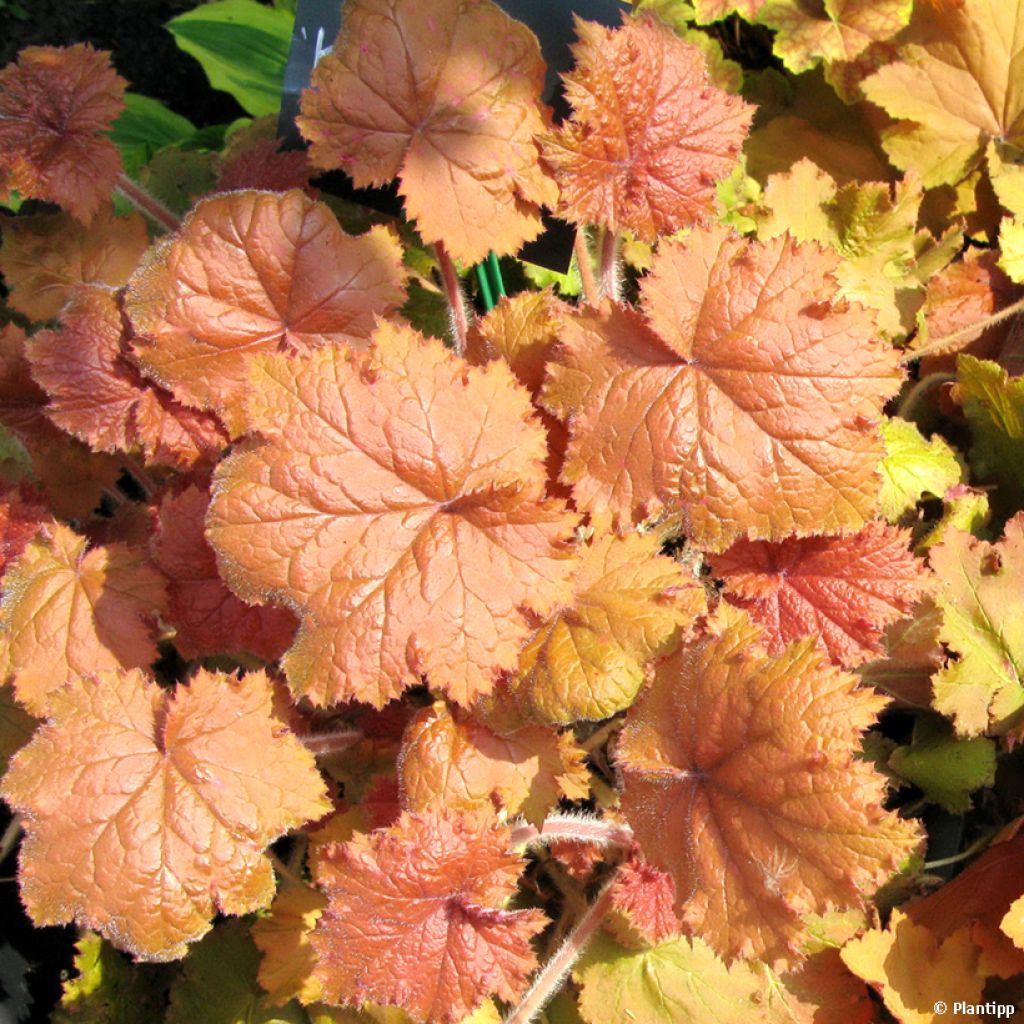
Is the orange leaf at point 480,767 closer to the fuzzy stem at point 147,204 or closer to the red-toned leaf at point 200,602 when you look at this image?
the red-toned leaf at point 200,602

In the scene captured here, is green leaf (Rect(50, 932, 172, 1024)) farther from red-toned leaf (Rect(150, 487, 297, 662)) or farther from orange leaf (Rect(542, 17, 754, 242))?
orange leaf (Rect(542, 17, 754, 242))

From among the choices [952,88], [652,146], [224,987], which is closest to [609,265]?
[652,146]

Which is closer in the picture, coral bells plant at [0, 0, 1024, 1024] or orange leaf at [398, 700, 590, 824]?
coral bells plant at [0, 0, 1024, 1024]

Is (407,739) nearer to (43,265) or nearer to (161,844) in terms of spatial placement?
(161,844)

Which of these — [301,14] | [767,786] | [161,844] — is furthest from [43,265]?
[767,786]

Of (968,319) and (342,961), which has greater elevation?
(968,319)

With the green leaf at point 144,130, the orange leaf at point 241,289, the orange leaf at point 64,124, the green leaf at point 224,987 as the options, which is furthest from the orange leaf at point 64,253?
the green leaf at point 224,987

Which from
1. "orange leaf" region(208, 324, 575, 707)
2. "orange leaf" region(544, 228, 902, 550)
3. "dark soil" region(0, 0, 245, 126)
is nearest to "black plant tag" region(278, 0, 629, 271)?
"orange leaf" region(544, 228, 902, 550)
